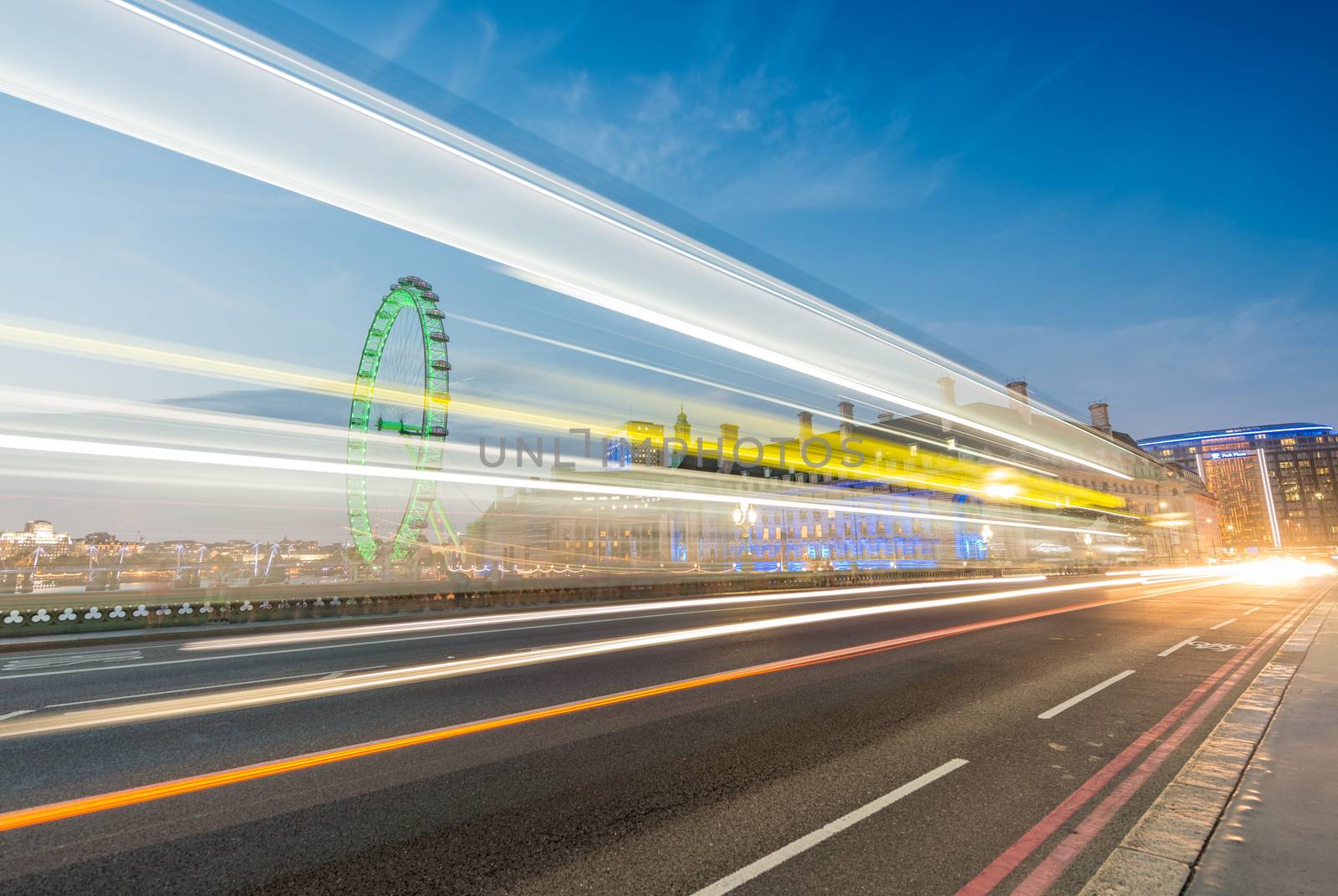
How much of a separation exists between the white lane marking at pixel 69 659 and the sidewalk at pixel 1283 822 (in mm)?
14611

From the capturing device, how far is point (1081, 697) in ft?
25.5

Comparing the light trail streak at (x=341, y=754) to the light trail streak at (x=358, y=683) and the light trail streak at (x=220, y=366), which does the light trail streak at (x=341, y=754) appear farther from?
the light trail streak at (x=220, y=366)

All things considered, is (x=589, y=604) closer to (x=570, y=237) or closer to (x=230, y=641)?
(x=230, y=641)

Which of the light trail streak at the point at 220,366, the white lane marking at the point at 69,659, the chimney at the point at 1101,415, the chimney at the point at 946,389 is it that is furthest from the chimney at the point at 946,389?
the chimney at the point at 1101,415

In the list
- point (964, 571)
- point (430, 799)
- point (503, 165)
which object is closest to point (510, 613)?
point (503, 165)

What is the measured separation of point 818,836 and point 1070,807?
1.96 meters

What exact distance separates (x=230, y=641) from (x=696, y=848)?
44.7ft

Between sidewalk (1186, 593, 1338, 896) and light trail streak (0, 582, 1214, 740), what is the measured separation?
26.9ft

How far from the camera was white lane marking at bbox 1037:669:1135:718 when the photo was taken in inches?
276

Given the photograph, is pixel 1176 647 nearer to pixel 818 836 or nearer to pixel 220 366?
pixel 818 836

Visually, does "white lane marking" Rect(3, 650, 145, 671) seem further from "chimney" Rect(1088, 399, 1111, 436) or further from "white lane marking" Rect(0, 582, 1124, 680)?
"chimney" Rect(1088, 399, 1111, 436)

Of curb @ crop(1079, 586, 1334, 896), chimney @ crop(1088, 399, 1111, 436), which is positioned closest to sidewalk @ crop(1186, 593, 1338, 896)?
curb @ crop(1079, 586, 1334, 896)

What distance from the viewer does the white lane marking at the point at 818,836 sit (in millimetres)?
3373

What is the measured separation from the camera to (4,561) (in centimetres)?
1769
